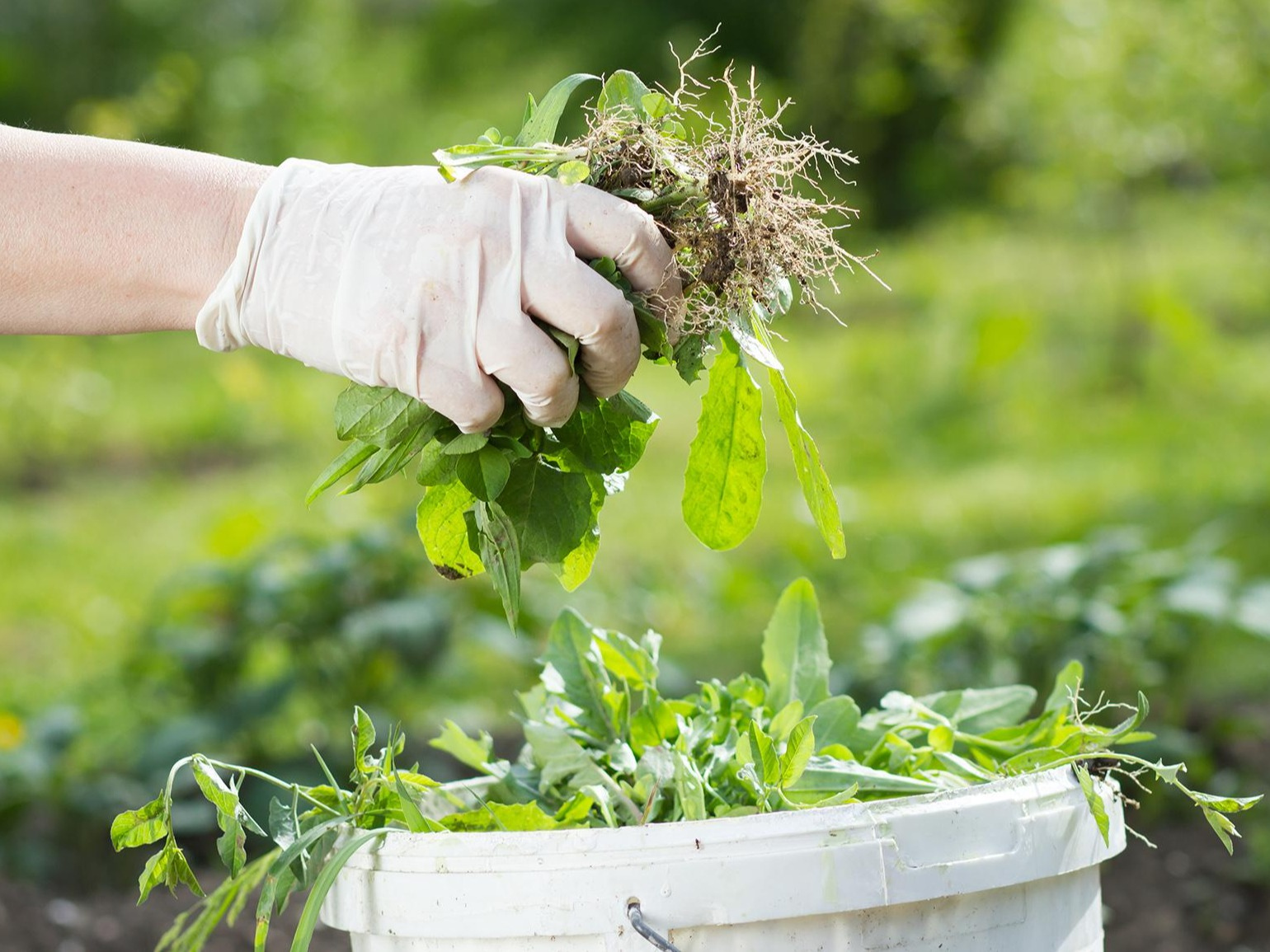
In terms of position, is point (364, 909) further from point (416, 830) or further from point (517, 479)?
point (517, 479)

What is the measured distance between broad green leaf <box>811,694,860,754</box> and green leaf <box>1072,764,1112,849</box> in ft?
0.72

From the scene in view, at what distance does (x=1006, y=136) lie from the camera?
613cm

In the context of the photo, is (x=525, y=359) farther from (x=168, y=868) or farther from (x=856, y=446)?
(x=856, y=446)

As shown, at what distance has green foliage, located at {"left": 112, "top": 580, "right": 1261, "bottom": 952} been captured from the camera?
109cm

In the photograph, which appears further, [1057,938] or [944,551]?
[944,551]

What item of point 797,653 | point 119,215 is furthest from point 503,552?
point 119,215

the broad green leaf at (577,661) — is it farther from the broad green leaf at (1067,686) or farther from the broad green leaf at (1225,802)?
the broad green leaf at (1225,802)

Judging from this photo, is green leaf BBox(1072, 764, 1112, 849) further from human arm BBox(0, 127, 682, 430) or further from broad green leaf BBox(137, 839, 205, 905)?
broad green leaf BBox(137, 839, 205, 905)

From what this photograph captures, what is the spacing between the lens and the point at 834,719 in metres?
1.25

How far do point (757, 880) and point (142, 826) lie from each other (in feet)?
1.79

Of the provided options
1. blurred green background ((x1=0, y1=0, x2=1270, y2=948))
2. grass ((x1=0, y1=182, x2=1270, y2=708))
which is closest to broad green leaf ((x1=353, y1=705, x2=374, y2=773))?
blurred green background ((x1=0, y1=0, x2=1270, y2=948))

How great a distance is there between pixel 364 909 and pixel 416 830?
0.08m

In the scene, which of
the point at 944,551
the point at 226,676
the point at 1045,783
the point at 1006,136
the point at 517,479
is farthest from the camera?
the point at 1006,136

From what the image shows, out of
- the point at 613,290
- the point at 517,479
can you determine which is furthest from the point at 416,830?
the point at 613,290
